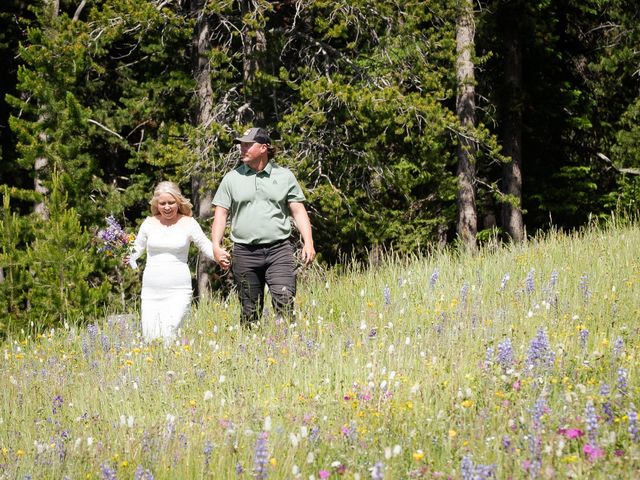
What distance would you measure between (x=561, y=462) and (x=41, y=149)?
1277 cm

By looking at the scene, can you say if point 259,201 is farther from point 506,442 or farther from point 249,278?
point 506,442

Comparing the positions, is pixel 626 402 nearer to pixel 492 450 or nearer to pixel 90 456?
pixel 492 450

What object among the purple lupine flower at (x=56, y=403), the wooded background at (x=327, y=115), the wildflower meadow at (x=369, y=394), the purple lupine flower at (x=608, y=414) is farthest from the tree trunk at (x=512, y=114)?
the purple lupine flower at (x=608, y=414)

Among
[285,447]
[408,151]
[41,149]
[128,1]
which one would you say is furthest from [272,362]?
[408,151]

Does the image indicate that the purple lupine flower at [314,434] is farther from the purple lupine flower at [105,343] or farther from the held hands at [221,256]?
the purple lupine flower at [105,343]

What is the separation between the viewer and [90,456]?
12.4 feet

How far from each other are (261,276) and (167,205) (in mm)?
1079

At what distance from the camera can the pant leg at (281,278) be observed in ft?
20.9

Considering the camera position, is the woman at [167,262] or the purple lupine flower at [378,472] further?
the woman at [167,262]

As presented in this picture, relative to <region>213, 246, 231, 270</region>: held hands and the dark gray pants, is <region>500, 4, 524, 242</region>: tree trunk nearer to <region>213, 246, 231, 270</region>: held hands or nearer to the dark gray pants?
the dark gray pants

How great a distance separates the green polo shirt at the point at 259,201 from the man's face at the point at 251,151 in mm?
146

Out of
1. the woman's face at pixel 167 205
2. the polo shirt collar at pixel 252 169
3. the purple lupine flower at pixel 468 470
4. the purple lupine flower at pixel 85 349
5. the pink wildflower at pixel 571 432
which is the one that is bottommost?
the purple lupine flower at pixel 85 349

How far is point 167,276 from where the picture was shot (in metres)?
6.78

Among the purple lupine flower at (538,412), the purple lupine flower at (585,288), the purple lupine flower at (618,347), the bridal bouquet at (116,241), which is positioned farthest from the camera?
A: the bridal bouquet at (116,241)
